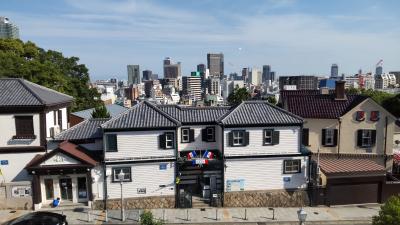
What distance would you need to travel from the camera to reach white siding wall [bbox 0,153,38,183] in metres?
27.6

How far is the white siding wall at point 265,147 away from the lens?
28.9 meters

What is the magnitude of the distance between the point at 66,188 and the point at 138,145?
7.23m

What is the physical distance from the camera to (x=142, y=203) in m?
28.0

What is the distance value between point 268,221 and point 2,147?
23133 millimetres

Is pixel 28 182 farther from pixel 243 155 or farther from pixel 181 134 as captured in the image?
pixel 243 155

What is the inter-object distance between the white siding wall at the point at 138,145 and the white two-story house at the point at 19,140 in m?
6.55

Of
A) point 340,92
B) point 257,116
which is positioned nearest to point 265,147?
point 257,116

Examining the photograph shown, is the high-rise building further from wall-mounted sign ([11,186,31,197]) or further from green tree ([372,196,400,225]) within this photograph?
green tree ([372,196,400,225])

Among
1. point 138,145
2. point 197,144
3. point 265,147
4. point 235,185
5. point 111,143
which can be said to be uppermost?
point 111,143

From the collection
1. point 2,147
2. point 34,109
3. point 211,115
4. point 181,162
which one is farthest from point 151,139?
point 2,147

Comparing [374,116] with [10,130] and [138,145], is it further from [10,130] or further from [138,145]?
[10,130]

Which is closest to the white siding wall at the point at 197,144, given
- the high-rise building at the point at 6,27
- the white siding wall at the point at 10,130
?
the white siding wall at the point at 10,130

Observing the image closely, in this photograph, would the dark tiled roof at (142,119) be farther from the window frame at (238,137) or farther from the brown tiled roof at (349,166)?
the brown tiled roof at (349,166)

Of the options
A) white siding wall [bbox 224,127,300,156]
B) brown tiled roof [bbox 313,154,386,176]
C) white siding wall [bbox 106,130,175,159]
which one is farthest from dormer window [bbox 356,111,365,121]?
white siding wall [bbox 106,130,175,159]
